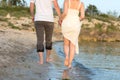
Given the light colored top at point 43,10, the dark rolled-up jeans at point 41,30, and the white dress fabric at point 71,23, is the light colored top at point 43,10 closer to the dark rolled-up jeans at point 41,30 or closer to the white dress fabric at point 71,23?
the dark rolled-up jeans at point 41,30

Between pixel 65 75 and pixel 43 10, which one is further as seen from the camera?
pixel 43 10

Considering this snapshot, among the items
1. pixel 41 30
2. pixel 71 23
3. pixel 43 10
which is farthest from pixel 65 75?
pixel 43 10

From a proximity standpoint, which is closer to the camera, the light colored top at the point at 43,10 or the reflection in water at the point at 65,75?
the reflection in water at the point at 65,75

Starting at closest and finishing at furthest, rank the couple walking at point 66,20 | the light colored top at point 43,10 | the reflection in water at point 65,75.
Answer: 1. the reflection in water at point 65,75
2. the couple walking at point 66,20
3. the light colored top at point 43,10

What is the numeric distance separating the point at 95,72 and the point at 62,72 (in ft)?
4.55

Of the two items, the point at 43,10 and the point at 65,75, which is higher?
the point at 43,10

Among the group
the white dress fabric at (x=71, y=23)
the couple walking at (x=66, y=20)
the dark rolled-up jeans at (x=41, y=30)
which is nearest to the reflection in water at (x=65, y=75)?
the couple walking at (x=66, y=20)

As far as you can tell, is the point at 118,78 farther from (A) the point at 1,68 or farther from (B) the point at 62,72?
(A) the point at 1,68

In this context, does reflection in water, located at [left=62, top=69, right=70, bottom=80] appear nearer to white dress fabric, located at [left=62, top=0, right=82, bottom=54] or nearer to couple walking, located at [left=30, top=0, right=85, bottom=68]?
couple walking, located at [left=30, top=0, right=85, bottom=68]

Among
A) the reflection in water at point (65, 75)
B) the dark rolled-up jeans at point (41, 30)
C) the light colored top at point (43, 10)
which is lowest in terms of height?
the reflection in water at point (65, 75)

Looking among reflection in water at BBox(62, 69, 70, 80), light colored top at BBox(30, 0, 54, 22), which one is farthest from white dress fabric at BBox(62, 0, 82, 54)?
reflection in water at BBox(62, 69, 70, 80)

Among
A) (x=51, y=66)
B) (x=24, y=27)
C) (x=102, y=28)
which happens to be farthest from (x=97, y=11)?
(x=51, y=66)

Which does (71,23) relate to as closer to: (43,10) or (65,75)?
(43,10)

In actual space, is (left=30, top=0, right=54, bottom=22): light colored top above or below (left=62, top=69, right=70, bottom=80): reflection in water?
above
